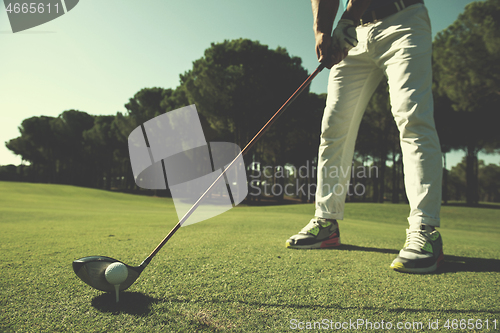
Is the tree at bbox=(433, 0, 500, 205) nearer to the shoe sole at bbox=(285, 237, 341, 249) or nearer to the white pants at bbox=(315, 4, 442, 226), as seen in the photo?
the white pants at bbox=(315, 4, 442, 226)

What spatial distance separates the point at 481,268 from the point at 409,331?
1.28m

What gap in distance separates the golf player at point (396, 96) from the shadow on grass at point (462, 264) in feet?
0.25

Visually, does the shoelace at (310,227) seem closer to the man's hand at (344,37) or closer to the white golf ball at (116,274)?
the man's hand at (344,37)

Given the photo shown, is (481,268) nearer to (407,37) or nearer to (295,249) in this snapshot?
(295,249)

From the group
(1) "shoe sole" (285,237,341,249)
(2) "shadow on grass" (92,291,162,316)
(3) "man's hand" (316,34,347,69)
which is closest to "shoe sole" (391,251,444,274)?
(1) "shoe sole" (285,237,341,249)

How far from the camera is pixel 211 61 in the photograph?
21.8m

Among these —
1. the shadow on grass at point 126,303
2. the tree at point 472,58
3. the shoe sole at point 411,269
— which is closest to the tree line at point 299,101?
the tree at point 472,58

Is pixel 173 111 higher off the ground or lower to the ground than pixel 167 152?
higher

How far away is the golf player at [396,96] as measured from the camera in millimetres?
1888

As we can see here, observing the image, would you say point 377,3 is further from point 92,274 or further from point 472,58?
point 472,58

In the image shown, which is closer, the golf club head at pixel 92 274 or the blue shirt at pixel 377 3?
the golf club head at pixel 92 274

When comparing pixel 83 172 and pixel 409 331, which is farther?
pixel 83 172

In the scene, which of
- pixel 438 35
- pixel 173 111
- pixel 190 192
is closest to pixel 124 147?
pixel 190 192

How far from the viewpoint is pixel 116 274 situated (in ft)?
3.61
